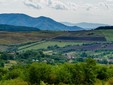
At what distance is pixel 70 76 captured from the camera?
81375mm

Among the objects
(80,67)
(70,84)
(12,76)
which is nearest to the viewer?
(70,84)

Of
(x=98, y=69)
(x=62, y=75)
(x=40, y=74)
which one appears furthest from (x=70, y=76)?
(x=98, y=69)

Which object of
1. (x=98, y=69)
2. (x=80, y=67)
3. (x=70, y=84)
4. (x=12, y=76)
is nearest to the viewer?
(x=70, y=84)

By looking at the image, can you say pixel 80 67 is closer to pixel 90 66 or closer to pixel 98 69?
pixel 90 66

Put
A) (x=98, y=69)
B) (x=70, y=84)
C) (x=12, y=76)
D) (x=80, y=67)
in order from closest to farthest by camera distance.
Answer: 1. (x=70, y=84)
2. (x=80, y=67)
3. (x=98, y=69)
4. (x=12, y=76)

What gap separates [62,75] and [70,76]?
2329 mm

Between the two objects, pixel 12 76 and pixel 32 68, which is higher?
pixel 32 68

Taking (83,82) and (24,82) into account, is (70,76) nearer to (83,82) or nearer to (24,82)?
(83,82)

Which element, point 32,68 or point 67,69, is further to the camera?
point 67,69

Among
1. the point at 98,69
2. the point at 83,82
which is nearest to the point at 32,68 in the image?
the point at 83,82

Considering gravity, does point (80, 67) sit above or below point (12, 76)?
above

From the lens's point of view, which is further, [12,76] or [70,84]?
[12,76]

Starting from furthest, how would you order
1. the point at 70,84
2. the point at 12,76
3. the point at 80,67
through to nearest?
the point at 12,76 → the point at 80,67 → the point at 70,84

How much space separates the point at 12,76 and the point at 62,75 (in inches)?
1171
